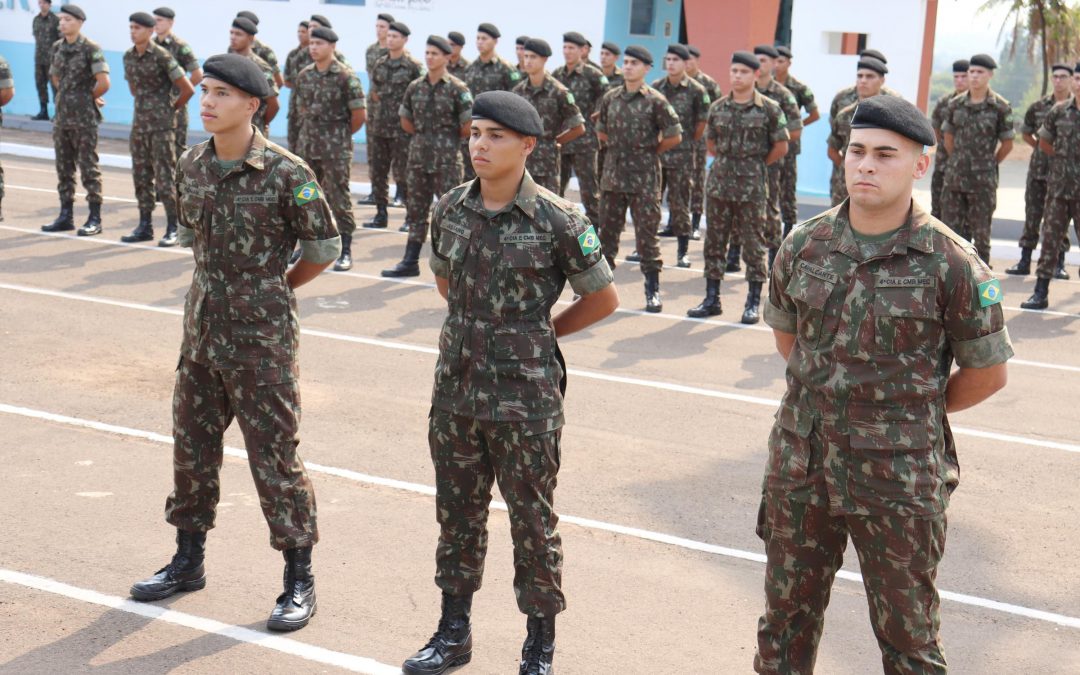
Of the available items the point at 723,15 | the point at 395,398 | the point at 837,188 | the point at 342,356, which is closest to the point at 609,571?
the point at 395,398

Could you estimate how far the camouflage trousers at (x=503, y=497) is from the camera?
168 inches

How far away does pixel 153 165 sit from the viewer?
1280 centimetres

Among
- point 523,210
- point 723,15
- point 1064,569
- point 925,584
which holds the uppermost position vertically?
point 723,15

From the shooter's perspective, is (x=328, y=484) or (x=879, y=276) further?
(x=328, y=484)

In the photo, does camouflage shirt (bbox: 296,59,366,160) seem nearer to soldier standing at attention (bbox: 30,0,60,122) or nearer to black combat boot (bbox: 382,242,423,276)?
black combat boot (bbox: 382,242,423,276)

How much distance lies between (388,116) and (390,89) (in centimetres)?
30

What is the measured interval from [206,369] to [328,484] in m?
1.75

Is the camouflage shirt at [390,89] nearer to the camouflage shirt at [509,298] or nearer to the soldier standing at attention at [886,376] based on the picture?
the camouflage shirt at [509,298]

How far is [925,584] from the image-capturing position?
11.6ft

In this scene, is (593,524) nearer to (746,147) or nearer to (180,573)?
(180,573)

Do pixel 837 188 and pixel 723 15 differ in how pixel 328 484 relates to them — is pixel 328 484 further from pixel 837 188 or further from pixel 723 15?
pixel 723 15

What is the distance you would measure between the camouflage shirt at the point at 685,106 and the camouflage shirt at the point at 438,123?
Answer: 207 cm

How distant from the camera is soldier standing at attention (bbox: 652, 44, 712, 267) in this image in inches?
492

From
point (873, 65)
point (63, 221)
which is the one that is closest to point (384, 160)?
point (63, 221)
